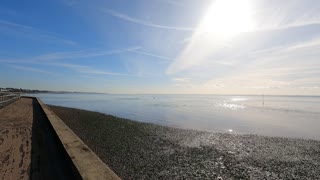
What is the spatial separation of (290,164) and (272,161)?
666mm

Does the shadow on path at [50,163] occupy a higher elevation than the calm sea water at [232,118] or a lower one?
higher

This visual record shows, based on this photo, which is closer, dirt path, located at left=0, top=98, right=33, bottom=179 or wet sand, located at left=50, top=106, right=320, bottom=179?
dirt path, located at left=0, top=98, right=33, bottom=179

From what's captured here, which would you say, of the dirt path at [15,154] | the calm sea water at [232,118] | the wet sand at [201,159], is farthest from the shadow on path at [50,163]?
the calm sea water at [232,118]

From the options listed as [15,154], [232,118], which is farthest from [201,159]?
[232,118]

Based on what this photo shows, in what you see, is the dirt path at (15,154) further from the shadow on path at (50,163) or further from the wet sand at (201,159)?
the wet sand at (201,159)

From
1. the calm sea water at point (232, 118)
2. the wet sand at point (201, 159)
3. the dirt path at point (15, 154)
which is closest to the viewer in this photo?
the dirt path at point (15, 154)

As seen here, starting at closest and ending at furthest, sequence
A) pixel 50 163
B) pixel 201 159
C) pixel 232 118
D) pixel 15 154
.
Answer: pixel 50 163
pixel 15 154
pixel 201 159
pixel 232 118

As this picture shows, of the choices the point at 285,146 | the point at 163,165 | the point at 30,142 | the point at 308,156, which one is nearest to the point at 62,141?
the point at 30,142

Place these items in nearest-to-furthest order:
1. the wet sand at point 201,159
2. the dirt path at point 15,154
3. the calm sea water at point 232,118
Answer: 1. the dirt path at point 15,154
2. the wet sand at point 201,159
3. the calm sea water at point 232,118

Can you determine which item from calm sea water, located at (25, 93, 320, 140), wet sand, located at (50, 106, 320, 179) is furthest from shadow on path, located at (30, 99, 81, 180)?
calm sea water, located at (25, 93, 320, 140)

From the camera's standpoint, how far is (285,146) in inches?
547

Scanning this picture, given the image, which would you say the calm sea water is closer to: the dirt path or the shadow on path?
the dirt path

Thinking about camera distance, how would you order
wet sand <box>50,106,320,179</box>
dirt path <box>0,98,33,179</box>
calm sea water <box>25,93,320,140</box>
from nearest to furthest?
dirt path <box>0,98,33,179</box> < wet sand <box>50,106,320,179</box> < calm sea water <box>25,93,320,140</box>

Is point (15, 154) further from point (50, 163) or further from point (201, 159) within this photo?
point (201, 159)
